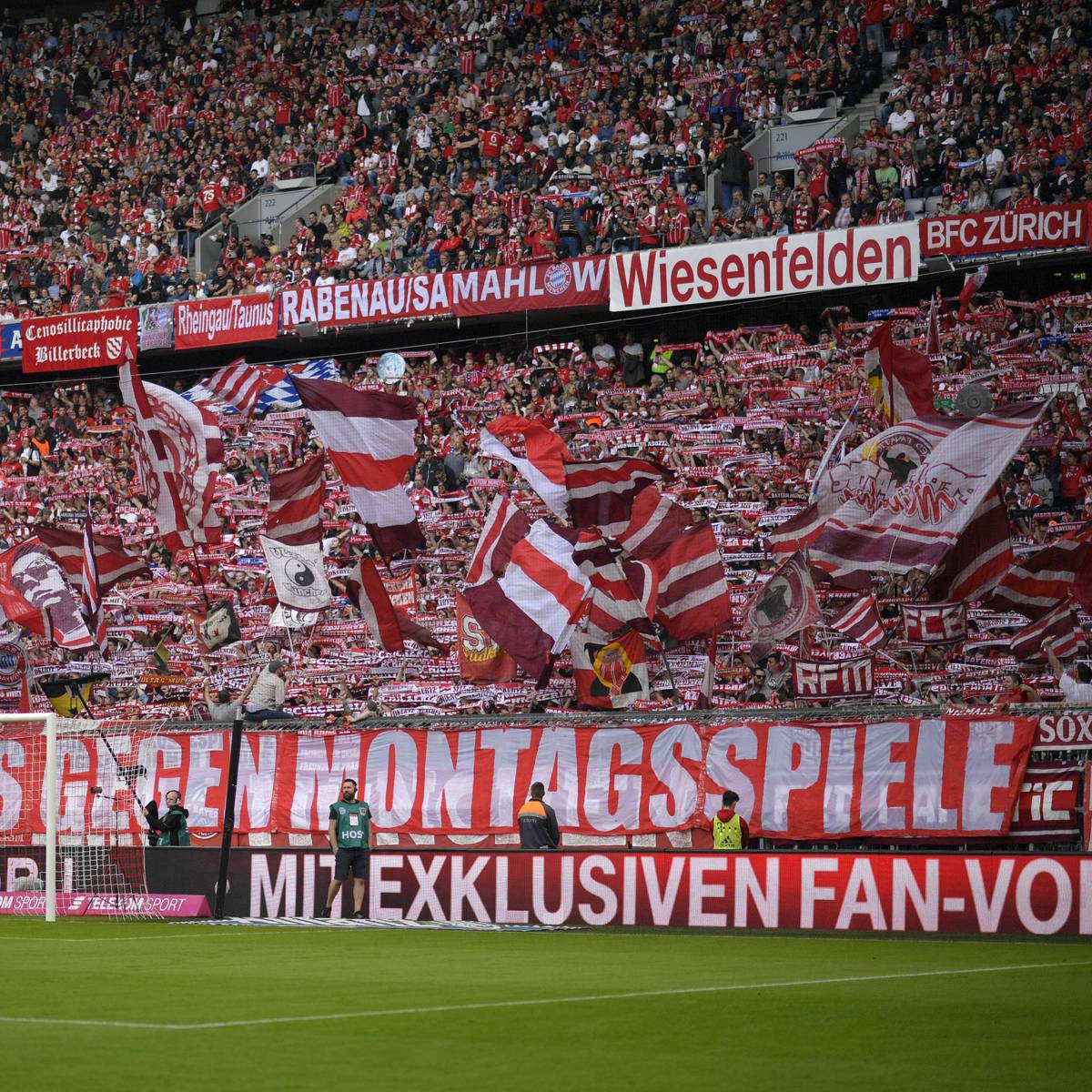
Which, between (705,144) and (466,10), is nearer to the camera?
(705,144)

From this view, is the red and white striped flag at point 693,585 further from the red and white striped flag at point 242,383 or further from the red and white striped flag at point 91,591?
the red and white striped flag at point 91,591

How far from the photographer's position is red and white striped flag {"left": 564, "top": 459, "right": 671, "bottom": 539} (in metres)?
22.6

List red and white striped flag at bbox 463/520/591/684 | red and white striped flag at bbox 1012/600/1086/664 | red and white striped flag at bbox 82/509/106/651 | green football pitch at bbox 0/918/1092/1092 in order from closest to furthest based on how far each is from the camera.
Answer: green football pitch at bbox 0/918/1092/1092 → red and white striped flag at bbox 1012/600/1086/664 → red and white striped flag at bbox 463/520/591/684 → red and white striped flag at bbox 82/509/106/651

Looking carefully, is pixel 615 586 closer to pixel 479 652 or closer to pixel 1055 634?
pixel 479 652

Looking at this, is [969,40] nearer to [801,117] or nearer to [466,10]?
[801,117]

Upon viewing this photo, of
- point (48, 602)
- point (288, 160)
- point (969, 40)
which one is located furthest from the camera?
point (288, 160)

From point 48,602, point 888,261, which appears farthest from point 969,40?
point 48,602

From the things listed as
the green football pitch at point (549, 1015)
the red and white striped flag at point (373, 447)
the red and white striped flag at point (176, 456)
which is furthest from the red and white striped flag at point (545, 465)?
the green football pitch at point (549, 1015)

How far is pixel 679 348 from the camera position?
32.3 metres

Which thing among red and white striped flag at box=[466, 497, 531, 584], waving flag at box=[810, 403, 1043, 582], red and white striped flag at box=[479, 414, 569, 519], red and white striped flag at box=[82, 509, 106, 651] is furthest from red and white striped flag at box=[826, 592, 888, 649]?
red and white striped flag at box=[82, 509, 106, 651]

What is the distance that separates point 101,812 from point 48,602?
3986 mm

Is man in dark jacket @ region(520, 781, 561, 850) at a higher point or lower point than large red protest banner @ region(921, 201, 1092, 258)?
lower

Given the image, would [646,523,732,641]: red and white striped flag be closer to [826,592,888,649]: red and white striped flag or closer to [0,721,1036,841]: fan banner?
[826,592,888,649]: red and white striped flag

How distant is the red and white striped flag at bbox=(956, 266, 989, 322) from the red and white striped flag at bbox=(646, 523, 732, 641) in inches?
319
